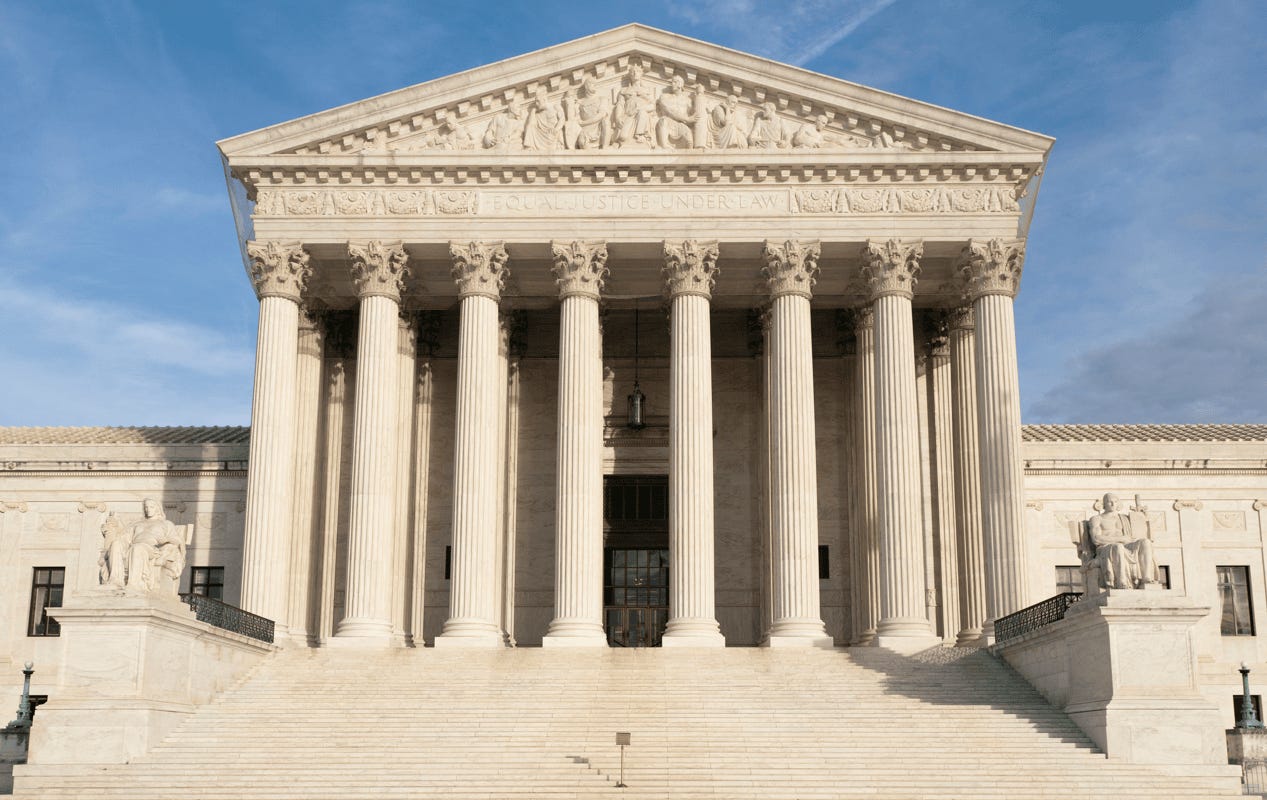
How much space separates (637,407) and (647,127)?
376 inches

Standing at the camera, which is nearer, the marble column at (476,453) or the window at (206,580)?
the marble column at (476,453)

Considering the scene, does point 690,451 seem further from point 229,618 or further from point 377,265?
point 229,618

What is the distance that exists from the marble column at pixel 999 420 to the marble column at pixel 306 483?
20.6 meters

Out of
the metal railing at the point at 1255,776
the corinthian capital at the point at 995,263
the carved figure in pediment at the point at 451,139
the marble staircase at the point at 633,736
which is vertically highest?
the carved figure in pediment at the point at 451,139

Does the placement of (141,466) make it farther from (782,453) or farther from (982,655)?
(982,655)

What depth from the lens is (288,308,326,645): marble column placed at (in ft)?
136

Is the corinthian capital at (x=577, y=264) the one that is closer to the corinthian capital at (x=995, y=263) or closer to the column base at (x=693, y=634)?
the column base at (x=693, y=634)

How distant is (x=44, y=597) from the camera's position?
44.2 m

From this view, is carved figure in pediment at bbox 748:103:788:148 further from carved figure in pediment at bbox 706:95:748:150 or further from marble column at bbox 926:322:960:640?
marble column at bbox 926:322:960:640

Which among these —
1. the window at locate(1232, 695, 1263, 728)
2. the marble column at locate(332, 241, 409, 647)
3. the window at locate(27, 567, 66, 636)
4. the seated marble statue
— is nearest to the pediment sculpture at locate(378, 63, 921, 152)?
the marble column at locate(332, 241, 409, 647)

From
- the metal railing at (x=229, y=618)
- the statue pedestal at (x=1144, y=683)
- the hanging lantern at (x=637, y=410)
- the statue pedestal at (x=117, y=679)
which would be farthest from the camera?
the hanging lantern at (x=637, y=410)

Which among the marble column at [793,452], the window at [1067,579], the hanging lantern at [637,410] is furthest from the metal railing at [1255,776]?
the hanging lantern at [637,410]

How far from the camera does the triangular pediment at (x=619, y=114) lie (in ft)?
130

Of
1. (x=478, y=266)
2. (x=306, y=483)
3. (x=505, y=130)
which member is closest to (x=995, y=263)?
(x=505, y=130)
